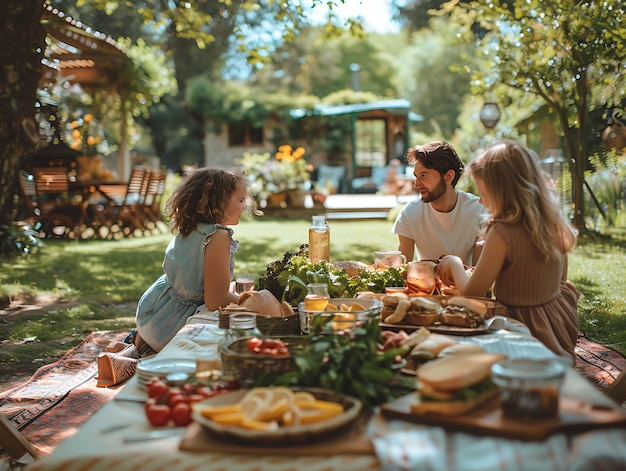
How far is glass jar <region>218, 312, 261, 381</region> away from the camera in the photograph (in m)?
1.91

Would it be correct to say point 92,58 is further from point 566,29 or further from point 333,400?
point 333,400

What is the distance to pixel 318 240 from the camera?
364 cm

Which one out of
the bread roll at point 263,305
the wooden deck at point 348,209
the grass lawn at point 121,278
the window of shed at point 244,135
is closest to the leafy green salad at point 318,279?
the bread roll at point 263,305

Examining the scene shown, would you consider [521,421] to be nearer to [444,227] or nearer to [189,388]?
[189,388]

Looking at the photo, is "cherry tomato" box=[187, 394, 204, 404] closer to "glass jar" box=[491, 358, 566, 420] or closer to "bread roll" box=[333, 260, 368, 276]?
"glass jar" box=[491, 358, 566, 420]

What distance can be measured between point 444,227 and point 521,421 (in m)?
2.82

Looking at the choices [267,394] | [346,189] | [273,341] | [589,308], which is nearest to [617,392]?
[273,341]

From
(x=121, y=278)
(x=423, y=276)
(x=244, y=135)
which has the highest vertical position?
(x=244, y=135)

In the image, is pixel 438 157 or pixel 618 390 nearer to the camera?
pixel 618 390

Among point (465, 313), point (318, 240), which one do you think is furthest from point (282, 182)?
point (465, 313)

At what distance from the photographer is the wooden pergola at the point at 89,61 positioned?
12789mm

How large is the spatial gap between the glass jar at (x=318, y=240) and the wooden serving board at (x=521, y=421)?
2.02 metres

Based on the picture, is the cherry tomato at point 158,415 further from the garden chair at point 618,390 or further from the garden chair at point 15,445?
the garden chair at point 618,390

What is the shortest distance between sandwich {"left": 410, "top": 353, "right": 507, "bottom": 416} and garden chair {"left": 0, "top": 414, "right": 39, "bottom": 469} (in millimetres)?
1830
